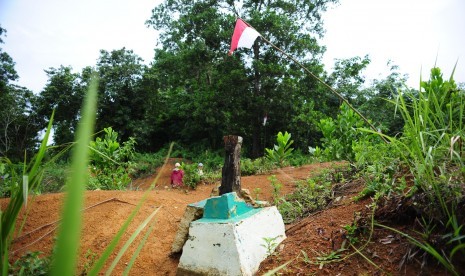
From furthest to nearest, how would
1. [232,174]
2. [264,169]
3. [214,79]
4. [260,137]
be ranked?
[260,137], [214,79], [264,169], [232,174]

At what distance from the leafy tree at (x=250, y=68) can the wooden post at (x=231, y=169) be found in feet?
30.6

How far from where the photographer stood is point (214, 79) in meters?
13.5

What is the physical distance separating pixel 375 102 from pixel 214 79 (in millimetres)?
8101

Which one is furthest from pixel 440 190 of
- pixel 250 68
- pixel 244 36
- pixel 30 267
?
pixel 250 68

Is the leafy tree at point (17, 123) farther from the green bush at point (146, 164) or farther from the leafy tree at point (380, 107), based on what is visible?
the leafy tree at point (380, 107)

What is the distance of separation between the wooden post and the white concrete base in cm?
95

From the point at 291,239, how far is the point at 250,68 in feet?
37.8

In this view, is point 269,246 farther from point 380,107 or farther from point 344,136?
point 380,107

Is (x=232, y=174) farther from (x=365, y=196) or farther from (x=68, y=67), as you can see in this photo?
(x=68, y=67)

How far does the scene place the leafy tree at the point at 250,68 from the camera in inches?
471

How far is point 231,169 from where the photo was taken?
303 centimetres

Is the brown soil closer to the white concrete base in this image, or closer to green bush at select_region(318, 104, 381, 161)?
the white concrete base

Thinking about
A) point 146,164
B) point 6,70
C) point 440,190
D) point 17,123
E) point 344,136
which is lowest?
point 440,190

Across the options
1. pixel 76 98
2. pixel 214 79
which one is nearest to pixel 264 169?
pixel 214 79
